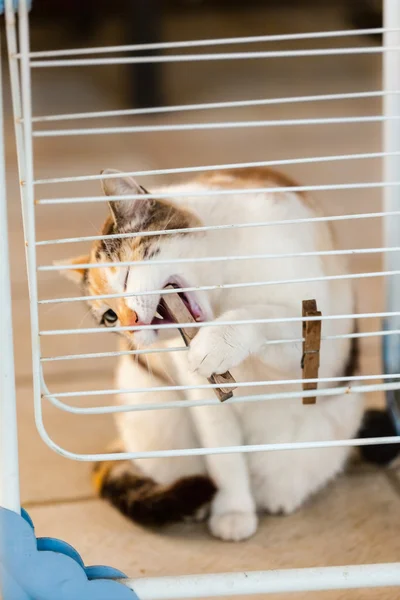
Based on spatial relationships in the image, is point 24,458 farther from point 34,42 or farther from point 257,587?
point 34,42

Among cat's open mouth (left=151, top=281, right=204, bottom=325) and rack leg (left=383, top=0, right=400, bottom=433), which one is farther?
rack leg (left=383, top=0, right=400, bottom=433)

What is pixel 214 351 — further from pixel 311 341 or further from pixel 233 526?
pixel 233 526

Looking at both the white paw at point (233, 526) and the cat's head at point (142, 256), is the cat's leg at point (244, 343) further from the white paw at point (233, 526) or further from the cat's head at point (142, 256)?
the white paw at point (233, 526)

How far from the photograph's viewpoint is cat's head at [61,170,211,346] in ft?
3.26

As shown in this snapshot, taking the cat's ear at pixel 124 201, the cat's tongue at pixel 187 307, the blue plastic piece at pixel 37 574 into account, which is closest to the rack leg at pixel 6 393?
the blue plastic piece at pixel 37 574

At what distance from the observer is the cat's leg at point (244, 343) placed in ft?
3.07

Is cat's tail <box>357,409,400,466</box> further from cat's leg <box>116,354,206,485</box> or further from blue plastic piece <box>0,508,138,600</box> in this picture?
blue plastic piece <box>0,508,138,600</box>

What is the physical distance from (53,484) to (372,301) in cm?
86

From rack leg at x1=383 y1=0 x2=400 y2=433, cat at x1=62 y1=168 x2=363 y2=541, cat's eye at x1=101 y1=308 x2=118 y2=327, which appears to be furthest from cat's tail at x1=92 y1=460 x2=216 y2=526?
rack leg at x1=383 y1=0 x2=400 y2=433

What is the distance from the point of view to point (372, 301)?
172 cm

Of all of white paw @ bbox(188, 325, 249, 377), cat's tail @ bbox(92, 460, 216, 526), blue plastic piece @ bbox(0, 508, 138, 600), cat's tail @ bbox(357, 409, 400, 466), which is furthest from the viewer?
cat's tail @ bbox(357, 409, 400, 466)

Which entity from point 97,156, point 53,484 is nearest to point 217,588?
point 53,484

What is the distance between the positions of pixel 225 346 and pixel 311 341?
12cm

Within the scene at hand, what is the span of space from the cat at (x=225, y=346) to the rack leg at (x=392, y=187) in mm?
→ 65
